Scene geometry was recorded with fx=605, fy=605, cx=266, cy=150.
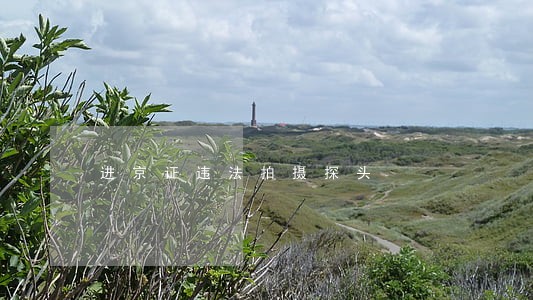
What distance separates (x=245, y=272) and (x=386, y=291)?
5293 mm

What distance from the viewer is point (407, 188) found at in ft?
232

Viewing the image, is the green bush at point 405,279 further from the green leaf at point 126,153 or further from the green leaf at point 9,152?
the green leaf at point 9,152

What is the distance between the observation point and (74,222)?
2146 mm

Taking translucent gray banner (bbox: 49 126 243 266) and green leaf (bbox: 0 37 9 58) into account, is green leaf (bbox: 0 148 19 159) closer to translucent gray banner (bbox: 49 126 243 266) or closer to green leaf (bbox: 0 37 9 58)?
translucent gray banner (bbox: 49 126 243 266)

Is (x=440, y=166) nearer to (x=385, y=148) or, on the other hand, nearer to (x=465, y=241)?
(x=385, y=148)

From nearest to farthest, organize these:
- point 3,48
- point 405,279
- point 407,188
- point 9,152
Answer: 1. point 9,152
2. point 3,48
3. point 405,279
4. point 407,188

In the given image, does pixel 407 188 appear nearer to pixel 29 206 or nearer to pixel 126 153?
pixel 126 153

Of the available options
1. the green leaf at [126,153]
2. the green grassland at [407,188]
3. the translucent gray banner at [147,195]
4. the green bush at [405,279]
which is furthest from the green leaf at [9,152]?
the green bush at [405,279]

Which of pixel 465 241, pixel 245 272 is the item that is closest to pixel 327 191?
pixel 465 241

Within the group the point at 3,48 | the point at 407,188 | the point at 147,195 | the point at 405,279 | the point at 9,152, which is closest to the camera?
the point at 9,152

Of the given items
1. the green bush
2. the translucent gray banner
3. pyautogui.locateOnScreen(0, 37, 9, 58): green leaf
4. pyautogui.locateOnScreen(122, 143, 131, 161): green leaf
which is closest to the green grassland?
the translucent gray banner

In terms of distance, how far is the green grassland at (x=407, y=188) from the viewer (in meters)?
28.1

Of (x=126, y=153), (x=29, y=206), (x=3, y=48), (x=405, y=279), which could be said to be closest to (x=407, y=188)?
(x=405, y=279)

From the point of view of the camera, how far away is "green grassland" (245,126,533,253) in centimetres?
2814
